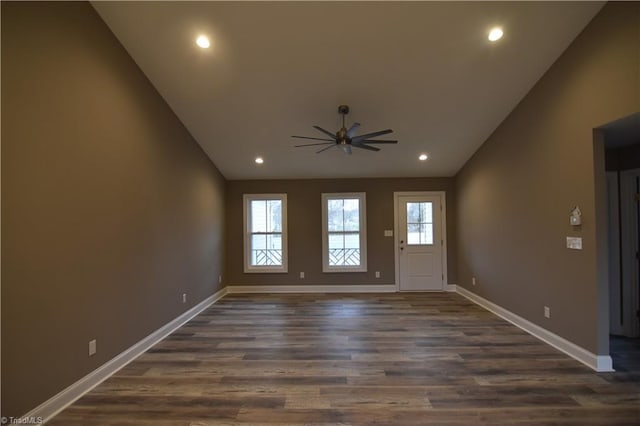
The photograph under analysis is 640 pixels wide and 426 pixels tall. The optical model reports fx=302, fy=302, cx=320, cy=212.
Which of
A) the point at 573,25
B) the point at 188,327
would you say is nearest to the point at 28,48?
the point at 188,327

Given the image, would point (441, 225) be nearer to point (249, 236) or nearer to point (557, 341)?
point (557, 341)

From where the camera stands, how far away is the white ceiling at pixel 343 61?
2799 millimetres

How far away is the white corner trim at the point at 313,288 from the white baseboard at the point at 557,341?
1913mm

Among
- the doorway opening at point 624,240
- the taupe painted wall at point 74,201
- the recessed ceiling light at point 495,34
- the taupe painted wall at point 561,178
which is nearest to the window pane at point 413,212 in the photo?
the taupe painted wall at point 561,178

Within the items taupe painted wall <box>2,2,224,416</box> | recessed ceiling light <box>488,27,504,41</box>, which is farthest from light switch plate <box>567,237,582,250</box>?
taupe painted wall <box>2,2,224,416</box>

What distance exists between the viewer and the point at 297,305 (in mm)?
5207

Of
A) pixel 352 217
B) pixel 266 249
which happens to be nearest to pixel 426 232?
pixel 352 217

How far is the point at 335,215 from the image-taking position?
6344 mm

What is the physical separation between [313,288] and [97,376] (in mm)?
4060

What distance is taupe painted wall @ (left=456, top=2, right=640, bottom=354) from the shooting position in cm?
259

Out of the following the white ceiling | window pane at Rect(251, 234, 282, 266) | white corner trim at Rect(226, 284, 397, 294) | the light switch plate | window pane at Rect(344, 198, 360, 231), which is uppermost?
the white ceiling

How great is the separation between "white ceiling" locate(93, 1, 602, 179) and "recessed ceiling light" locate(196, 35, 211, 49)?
54mm

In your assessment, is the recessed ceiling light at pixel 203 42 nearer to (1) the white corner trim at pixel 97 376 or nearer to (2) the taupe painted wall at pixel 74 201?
(2) the taupe painted wall at pixel 74 201

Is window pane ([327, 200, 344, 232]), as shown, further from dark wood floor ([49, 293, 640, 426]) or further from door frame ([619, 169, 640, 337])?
door frame ([619, 169, 640, 337])
